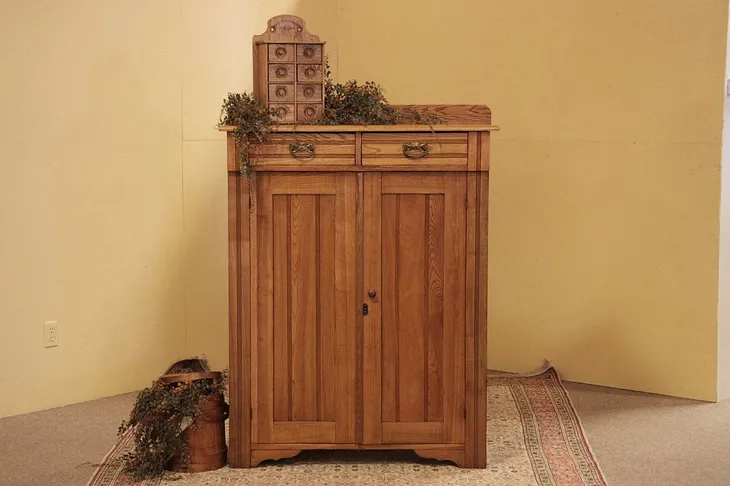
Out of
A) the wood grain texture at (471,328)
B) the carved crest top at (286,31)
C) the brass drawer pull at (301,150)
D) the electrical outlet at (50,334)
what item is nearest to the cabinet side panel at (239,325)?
the brass drawer pull at (301,150)

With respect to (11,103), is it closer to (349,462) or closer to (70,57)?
(70,57)

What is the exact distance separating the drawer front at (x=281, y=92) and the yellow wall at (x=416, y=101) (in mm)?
1394

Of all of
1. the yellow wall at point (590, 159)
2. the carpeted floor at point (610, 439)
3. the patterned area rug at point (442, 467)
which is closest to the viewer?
the patterned area rug at point (442, 467)

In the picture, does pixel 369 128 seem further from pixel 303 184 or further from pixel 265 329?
pixel 265 329

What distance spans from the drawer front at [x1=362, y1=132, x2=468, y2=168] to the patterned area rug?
1.17 metres

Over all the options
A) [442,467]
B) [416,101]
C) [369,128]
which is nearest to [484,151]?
[369,128]

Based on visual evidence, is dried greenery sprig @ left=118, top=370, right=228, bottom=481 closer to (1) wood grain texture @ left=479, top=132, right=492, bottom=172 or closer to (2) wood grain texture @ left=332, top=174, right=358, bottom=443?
(2) wood grain texture @ left=332, top=174, right=358, bottom=443

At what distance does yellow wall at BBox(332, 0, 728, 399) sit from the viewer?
4633 mm

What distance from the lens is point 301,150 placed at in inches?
138

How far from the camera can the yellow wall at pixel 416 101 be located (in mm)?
4426

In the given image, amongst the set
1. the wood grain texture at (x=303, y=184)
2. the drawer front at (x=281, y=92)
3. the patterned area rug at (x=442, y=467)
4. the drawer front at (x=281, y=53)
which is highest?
the drawer front at (x=281, y=53)

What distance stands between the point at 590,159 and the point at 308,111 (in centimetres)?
195

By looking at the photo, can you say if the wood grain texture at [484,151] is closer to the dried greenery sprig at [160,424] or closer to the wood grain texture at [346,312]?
the wood grain texture at [346,312]

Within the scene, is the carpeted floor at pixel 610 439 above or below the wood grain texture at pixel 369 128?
below
